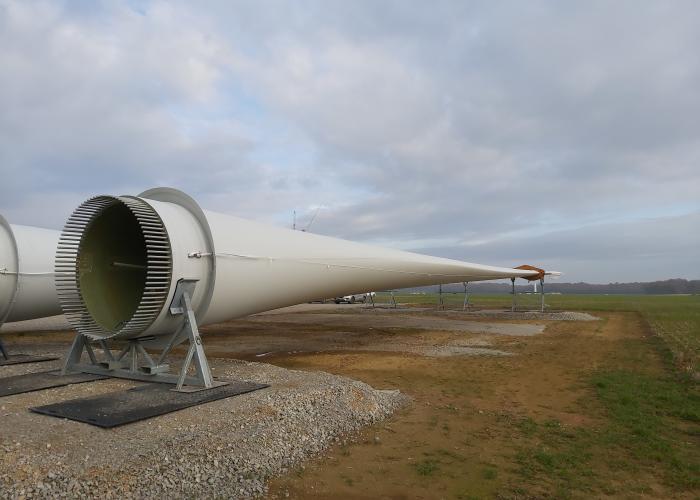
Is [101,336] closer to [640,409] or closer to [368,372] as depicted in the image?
[368,372]

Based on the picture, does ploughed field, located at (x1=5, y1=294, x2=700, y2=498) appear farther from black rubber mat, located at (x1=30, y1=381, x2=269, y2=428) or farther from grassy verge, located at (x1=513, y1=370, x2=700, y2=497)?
black rubber mat, located at (x1=30, y1=381, x2=269, y2=428)

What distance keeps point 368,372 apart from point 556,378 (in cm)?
378

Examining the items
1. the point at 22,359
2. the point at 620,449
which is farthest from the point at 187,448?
the point at 22,359

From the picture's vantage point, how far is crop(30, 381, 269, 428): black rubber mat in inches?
219

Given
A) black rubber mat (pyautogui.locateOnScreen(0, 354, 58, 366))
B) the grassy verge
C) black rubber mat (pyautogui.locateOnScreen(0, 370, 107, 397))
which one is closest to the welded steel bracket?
black rubber mat (pyautogui.locateOnScreen(0, 370, 107, 397))

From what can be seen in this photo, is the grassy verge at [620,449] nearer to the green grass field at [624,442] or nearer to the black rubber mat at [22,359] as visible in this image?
the green grass field at [624,442]

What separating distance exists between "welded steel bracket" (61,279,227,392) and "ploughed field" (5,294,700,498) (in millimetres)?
1030

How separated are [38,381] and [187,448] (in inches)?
171

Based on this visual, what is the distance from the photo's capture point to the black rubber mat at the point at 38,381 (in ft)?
23.3

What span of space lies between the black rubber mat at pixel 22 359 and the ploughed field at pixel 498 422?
85.9 inches

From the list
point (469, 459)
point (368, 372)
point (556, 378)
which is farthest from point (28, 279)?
point (556, 378)

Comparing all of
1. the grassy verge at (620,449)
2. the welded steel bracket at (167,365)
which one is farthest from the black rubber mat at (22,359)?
the grassy verge at (620,449)

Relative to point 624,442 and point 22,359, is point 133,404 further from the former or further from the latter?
point 624,442

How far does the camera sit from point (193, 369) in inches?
358
